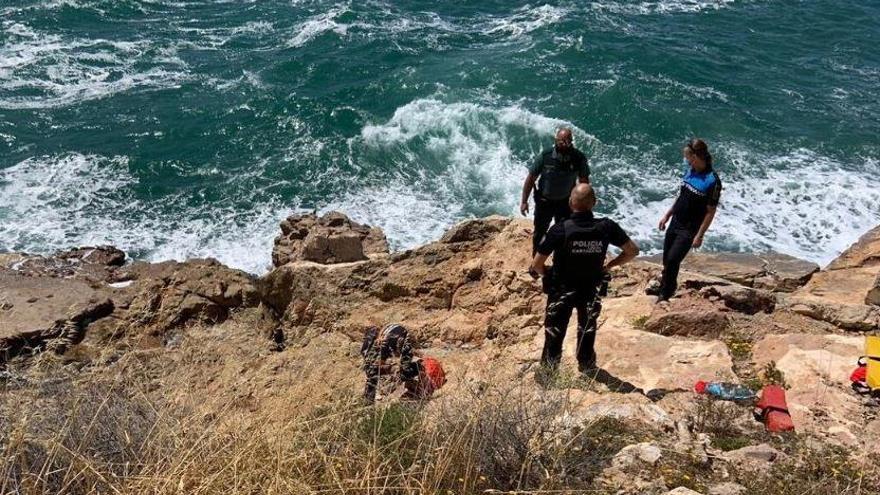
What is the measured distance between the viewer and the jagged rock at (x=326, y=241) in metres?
9.48

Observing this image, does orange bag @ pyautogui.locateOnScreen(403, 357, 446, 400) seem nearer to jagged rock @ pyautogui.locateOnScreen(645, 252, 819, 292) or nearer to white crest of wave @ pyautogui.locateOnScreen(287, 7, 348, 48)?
jagged rock @ pyautogui.locateOnScreen(645, 252, 819, 292)

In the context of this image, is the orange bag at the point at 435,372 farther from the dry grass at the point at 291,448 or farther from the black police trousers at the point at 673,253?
the black police trousers at the point at 673,253

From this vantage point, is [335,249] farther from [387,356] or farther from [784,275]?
[784,275]

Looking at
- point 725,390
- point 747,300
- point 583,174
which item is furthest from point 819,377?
point 583,174

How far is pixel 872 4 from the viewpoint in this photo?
1085 inches

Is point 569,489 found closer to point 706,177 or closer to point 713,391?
point 713,391

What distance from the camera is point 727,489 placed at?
13.0 ft

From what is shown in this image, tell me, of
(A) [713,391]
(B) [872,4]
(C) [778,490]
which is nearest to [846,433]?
(A) [713,391]

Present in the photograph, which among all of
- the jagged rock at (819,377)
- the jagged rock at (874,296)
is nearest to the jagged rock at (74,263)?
the jagged rock at (819,377)

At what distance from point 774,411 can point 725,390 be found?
514 millimetres

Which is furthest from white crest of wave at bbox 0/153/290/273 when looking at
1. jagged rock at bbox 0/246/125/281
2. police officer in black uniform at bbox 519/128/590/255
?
police officer in black uniform at bbox 519/128/590/255

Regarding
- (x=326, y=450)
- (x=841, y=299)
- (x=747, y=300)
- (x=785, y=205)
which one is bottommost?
(x=785, y=205)

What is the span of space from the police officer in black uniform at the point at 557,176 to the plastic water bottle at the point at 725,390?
98.7 inches

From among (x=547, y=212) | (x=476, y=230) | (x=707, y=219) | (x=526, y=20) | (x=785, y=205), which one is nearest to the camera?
(x=707, y=219)
